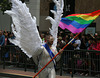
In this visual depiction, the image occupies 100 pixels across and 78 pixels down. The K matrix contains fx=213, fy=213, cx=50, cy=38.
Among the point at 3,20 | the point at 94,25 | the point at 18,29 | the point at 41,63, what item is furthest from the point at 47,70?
the point at 3,20

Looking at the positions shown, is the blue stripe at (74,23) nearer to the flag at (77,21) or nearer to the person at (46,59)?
the flag at (77,21)

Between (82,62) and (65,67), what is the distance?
0.98 metres

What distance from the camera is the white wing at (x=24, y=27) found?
14.6ft

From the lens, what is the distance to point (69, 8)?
1962cm

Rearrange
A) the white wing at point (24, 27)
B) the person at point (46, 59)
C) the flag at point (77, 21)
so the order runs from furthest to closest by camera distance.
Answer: the flag at point (77, 21) < the person at point (46, 59) < the white wing at point (24, 27)

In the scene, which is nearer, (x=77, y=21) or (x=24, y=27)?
(x=24, y=27)

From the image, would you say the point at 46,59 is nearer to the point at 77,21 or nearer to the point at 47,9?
the point at 77,21

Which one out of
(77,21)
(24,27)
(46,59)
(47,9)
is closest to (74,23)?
A: (77,21)

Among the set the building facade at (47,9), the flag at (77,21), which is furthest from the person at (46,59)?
the building facade at (47,9)

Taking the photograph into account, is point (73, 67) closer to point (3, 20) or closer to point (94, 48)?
point (94, 48)

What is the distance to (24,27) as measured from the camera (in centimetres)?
458

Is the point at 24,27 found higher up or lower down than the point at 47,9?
lower down

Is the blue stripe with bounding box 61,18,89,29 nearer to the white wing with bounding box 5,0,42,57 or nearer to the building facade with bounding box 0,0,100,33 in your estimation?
the white wing with bounding box 5,0,42,57

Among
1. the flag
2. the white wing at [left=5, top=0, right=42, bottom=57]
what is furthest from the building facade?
the white wing at [left=5, top=0, right=42, bottom=57]
